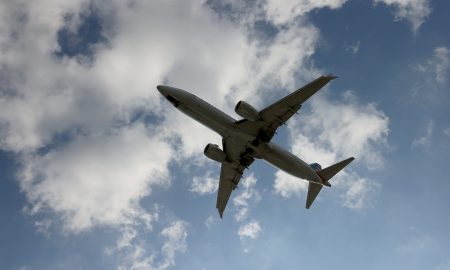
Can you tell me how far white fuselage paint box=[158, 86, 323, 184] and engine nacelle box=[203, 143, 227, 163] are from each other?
3848 millimetres

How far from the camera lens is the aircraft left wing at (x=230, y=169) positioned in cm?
5021

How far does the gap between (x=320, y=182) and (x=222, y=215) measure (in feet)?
47.2

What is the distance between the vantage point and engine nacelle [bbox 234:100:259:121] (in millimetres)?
44125

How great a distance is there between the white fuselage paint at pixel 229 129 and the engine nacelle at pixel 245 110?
2449 millimetres

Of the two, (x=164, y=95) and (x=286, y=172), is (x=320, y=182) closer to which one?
(x=286, y=172)

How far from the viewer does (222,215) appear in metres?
56.4

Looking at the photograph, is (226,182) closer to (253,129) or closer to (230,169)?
(230,169)

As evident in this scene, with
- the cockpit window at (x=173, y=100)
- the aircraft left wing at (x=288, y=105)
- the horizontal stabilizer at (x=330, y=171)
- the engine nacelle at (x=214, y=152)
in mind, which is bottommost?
the horizontal stabilizer at (x=330, y=171)

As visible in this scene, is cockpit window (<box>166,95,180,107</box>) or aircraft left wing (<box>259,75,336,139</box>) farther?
cockpit window (<box>166,95,180,107</box>)

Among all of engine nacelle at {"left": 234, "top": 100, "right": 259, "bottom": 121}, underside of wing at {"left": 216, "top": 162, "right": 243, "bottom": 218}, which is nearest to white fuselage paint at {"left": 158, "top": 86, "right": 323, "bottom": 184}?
engine nacelle at {"left": 234, "top": 100, "right": 259, "bottom": 121}

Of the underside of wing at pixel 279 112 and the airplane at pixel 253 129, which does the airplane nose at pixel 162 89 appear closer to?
the airplane at pixel 253 129

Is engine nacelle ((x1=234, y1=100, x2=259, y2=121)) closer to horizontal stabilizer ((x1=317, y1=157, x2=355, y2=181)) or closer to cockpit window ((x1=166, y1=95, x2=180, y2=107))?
cockpit window ((x1=166, y1=95, x2=180, y2=107))

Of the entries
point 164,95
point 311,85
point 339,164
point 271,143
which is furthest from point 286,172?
point 164,95

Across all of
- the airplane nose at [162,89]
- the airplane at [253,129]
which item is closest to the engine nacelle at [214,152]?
the airplane at [253,129]
